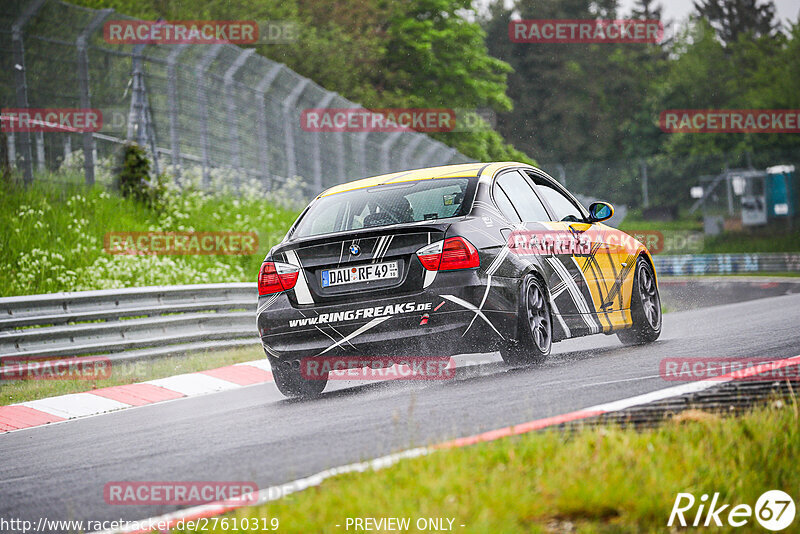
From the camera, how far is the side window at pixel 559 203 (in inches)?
Answer: 339

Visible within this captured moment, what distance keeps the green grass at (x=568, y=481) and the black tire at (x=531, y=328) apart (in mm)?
2693

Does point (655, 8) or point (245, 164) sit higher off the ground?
point (655, 8)

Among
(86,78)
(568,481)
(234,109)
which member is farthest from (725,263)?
(568,481)

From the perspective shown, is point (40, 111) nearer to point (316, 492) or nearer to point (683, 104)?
point (316, 492)

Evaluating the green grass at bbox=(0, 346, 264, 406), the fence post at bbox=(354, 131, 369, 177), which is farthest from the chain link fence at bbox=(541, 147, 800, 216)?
the green grass at bbox=(0, 346, 264, 406)

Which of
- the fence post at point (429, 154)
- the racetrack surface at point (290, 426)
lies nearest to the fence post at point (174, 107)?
the fence post at point (429, 154)

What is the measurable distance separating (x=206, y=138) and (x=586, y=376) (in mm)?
13225

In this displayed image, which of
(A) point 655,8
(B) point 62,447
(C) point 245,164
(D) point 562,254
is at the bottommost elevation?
(B) point 62,447

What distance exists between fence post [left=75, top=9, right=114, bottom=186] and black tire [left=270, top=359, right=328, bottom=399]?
9.72 m

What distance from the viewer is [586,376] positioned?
6930 mm

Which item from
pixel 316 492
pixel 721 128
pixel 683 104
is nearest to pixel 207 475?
pixel 316 492

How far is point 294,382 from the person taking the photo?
25.2 ft

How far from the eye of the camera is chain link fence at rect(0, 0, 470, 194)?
1527 centimetres

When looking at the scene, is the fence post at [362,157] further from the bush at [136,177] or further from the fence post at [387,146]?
the bush at [136,177]
